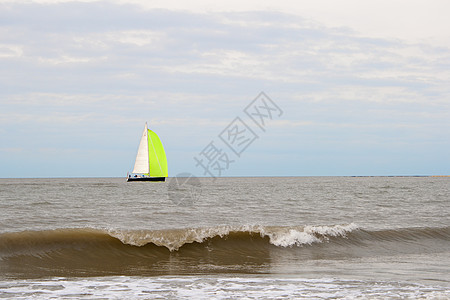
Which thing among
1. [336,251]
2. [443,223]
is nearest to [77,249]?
[336,251]

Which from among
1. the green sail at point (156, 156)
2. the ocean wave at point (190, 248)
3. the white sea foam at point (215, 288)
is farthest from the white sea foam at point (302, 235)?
the green sail at point (156, 156)

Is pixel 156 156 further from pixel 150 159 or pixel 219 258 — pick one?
pixel 219 258

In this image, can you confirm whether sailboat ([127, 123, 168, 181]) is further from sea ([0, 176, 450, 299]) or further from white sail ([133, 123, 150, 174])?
sea ([0, 176, 450, 299])

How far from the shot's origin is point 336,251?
50.5 ft

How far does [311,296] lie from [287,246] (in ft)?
24.2

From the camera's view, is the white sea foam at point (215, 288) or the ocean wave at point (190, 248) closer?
the white sea foam at point (215, 288)

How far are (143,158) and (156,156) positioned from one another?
190cm

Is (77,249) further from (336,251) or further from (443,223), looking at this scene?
(443,223)

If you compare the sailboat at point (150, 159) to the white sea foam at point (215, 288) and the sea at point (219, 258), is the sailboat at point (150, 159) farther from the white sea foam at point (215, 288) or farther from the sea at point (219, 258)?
the white sea foam at point (215, 288)

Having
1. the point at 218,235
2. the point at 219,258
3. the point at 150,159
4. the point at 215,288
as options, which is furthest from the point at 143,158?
the point at 215,288

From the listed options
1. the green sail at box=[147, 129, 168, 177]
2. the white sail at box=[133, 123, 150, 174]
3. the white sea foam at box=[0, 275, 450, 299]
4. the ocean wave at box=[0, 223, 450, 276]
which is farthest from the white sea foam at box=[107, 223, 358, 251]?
the white sail at box=[133, 123, 150, 174]

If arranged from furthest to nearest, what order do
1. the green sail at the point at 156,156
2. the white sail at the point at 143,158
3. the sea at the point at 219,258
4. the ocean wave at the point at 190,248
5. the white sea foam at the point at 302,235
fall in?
the white sail at the point at 143,158 → the green sail at the point at 156,156 → the white sea foam at the point at 302,235 → the ocean wave at the point at 190,248 → the sea at the point at 219,258

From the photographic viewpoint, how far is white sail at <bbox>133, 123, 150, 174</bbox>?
71062 mm

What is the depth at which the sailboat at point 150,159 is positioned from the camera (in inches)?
2793
